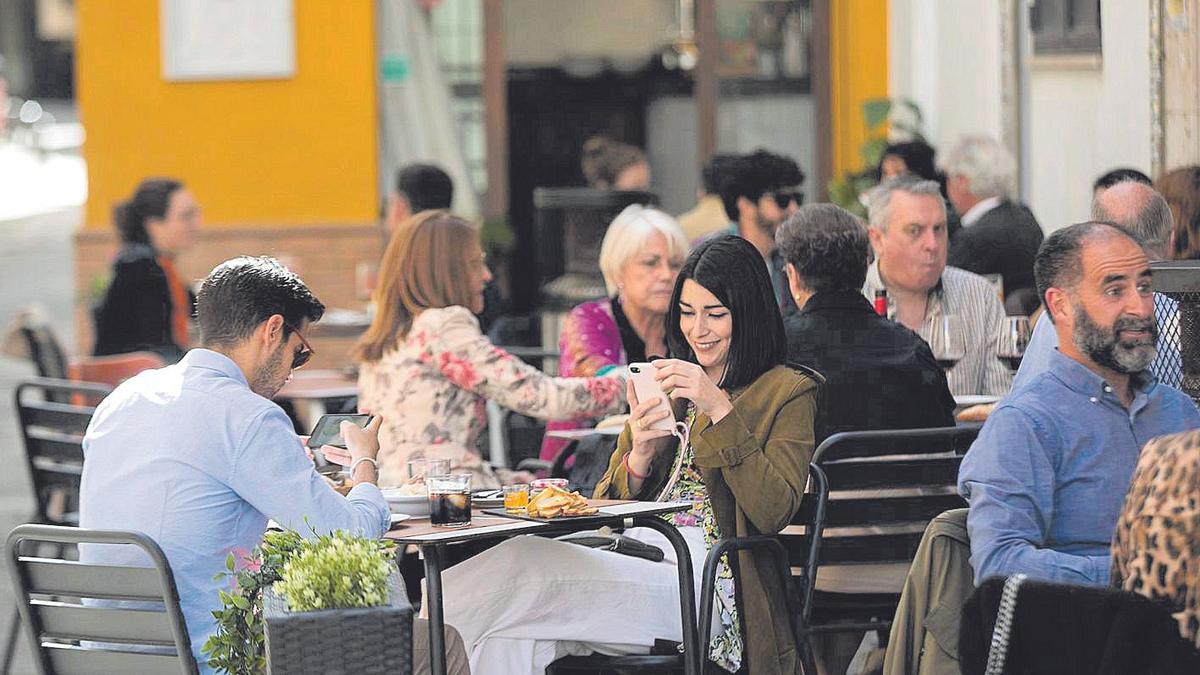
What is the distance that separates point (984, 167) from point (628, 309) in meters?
3.16

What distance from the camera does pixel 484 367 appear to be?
5.70 metres

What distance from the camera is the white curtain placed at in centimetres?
1249

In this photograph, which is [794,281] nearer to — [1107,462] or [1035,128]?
[1107,462]

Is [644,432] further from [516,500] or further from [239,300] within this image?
[239,300]

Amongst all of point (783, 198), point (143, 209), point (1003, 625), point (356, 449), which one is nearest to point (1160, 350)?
point (1003, 625)

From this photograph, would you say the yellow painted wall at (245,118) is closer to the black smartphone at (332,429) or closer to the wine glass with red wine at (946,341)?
the wine glass with red wine at (946,341)

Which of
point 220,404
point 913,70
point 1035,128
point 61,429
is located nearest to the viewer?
point 220,404

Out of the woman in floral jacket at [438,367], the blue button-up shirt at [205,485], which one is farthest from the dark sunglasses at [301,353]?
the woman in floral jacket at [438,367]

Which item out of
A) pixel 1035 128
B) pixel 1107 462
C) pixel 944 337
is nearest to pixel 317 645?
pixel 1107 462

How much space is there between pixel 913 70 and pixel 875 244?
18.4 ft

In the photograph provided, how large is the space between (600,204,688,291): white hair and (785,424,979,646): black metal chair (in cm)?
180

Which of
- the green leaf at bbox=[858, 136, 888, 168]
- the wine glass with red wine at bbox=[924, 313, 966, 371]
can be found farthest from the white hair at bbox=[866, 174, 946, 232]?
the green leaf at bbox=[858, 136, 888, 168]

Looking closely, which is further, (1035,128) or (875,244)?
(1035,128)

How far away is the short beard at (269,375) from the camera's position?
13.3ft
